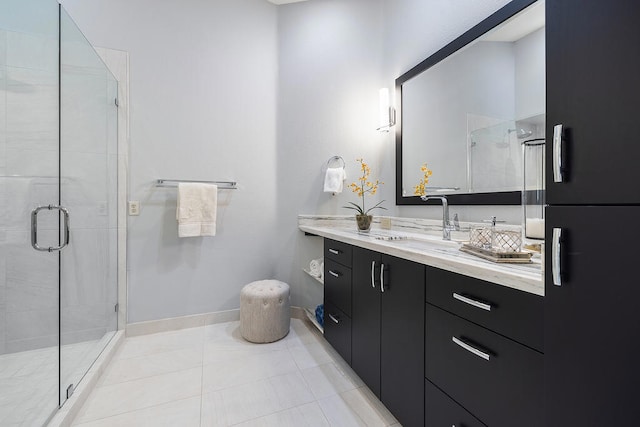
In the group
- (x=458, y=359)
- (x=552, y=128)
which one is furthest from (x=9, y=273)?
(x=552, y=128)

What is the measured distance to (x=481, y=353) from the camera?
87cm

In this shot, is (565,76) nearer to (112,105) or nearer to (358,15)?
(358,15)

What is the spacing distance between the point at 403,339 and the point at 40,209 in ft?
5.94

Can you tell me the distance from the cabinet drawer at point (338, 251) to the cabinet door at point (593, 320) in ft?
3.57

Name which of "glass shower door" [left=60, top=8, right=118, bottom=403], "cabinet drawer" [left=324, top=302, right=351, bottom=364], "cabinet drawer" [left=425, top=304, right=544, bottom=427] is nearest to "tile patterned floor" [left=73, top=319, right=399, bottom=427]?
"cabinet drawer" [left=324, top=302, right=351, bottom=364]

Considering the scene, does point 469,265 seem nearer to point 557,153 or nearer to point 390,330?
point 557,153

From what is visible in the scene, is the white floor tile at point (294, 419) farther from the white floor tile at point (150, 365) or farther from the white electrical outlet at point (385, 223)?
the white electrical outlet at point (385, 223)

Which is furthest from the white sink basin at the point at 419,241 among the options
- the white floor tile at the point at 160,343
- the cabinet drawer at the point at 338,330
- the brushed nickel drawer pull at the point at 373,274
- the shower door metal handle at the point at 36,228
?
the shower door metal handle at the point at 36,228

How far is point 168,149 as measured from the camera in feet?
7.50

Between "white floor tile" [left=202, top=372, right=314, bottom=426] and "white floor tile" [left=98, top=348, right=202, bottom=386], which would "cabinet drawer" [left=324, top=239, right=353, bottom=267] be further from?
"white floor tile" [left=98, top=348, right=202, bottom=386]

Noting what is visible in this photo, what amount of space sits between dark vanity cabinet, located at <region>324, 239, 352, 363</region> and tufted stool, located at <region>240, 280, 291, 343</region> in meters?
0.36

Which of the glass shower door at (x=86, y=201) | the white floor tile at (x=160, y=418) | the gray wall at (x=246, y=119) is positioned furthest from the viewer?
the gray wall at (x=246, y=119)

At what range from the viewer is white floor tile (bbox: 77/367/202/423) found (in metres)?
1.44

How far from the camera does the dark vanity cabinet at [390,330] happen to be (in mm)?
1148
